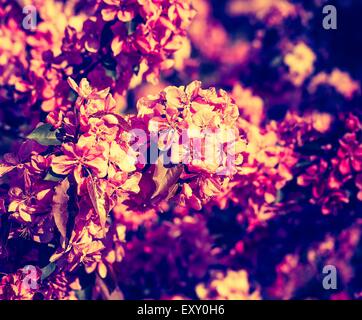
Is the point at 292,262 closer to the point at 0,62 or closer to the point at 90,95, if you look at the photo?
the point at 90,95

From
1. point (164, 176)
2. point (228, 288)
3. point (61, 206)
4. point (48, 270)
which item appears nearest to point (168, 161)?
point (164, 176)

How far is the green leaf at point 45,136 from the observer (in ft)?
5.93

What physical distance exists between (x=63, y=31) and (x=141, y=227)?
1.13 meters

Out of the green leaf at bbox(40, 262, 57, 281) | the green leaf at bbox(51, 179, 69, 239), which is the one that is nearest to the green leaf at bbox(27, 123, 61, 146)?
the green leaf at bbox(51, 179, 69, 239)

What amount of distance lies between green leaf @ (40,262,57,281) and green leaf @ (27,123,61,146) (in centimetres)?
53

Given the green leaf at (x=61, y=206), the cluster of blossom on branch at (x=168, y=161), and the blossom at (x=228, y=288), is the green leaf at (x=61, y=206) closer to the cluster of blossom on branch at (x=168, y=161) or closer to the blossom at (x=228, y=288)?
the cluster of blossom on branch at (x=168, y=161)

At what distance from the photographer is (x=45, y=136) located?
1.82m

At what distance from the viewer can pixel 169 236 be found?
274 cm

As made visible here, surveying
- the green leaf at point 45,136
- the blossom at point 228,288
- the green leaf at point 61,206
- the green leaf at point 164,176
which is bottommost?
the blossom at point 228,288

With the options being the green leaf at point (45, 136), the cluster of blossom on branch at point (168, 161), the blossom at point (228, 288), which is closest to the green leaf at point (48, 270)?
the cluster of blossom on branch at point (168, 161)

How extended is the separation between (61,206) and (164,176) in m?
0.38
